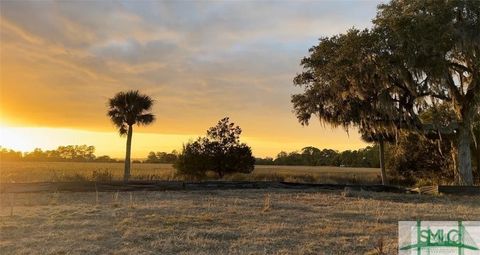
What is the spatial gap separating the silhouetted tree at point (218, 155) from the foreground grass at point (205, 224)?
11025mm

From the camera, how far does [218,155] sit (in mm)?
25203

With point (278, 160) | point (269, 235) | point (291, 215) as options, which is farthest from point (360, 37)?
point (278, 160)

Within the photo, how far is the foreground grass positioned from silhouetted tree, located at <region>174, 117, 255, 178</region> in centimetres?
1102

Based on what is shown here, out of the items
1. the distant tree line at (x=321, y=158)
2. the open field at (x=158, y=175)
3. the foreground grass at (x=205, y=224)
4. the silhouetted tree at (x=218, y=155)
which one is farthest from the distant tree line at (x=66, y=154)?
the foreground grass at (x=205, y=224)

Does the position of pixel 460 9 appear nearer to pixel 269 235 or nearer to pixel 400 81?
pixel 400 81

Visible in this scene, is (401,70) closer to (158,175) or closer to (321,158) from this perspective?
(158,175)

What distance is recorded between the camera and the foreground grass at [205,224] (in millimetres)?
6625

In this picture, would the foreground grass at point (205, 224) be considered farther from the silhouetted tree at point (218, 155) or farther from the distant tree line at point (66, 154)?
the distant tree line at point (66, 154)

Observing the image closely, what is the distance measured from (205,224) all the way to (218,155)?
16.5 m

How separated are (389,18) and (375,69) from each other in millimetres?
1931

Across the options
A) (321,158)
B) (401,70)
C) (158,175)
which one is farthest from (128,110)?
(321,158)

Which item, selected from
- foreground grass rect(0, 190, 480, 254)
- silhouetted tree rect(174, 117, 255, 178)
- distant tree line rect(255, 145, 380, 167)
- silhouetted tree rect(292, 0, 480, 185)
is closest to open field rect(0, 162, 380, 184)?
silhouetted tree rect(174, 117, 255, 178)

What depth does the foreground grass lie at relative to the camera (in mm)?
6625

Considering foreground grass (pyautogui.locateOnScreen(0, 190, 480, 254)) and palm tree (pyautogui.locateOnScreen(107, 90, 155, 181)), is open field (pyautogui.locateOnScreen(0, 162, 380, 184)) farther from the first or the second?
foreground grass (pyautogui.locateOnScreen(0, 190, 480, 254))
